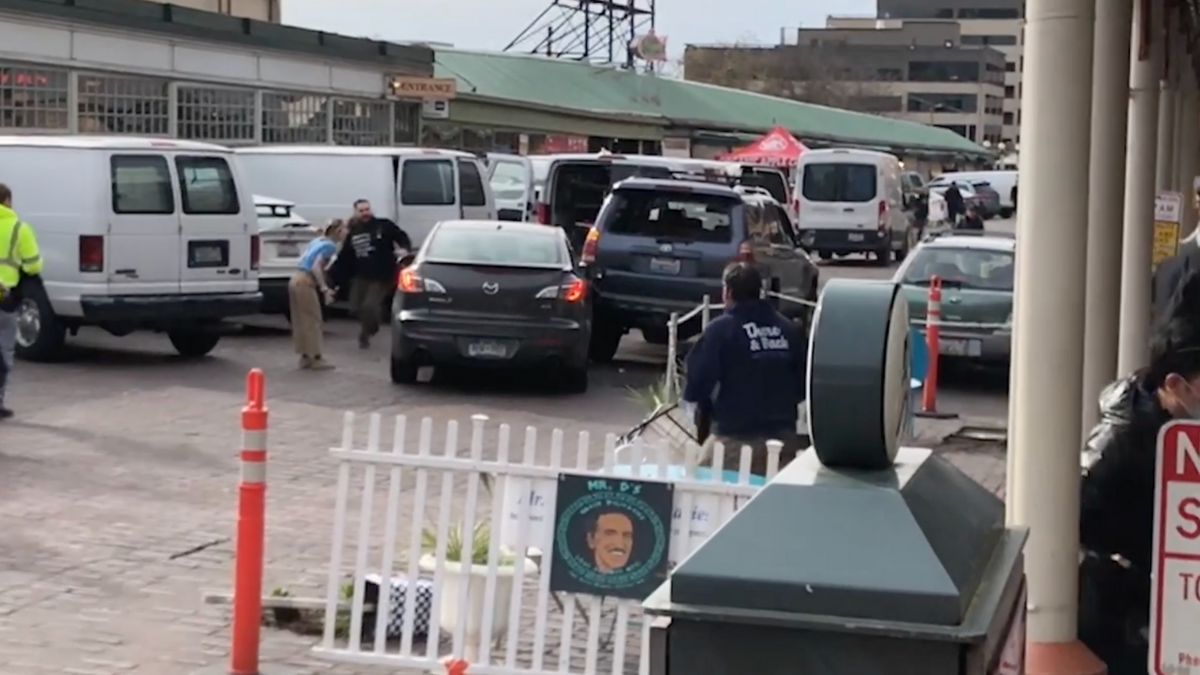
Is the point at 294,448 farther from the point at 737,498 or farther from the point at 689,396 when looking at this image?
the point at 737,498

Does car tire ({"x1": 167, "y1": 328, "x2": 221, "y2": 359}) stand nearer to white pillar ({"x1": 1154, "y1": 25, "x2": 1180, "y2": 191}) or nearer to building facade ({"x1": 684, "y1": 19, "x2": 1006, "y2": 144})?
white pillar ({"x1": 1154, "y1": 25, "x2": 1180, "y2": 191})

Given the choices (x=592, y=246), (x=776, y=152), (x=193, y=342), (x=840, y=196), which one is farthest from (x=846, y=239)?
(x=193, y=342)

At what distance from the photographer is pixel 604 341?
18.7 metres

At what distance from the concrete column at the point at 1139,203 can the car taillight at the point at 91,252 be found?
28.8 feet

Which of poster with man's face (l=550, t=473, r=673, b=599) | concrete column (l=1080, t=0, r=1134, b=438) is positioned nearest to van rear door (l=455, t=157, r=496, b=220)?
concrete column (l=1080, t=0, r=1134, b=438)

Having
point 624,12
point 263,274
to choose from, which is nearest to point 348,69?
point 263,274

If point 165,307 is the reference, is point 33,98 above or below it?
above

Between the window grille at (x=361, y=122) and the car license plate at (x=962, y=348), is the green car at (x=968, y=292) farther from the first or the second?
the window grille at (x=361, y=122)

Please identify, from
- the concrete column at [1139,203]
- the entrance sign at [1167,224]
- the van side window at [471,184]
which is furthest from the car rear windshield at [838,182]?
the concrete column at [1139,203]

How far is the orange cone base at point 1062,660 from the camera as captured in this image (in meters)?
6.22

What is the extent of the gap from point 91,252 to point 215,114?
47.4 feet

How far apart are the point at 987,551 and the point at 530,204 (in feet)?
83.7

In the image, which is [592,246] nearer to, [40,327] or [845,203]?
[40,327]

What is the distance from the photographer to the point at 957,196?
45250 mm
